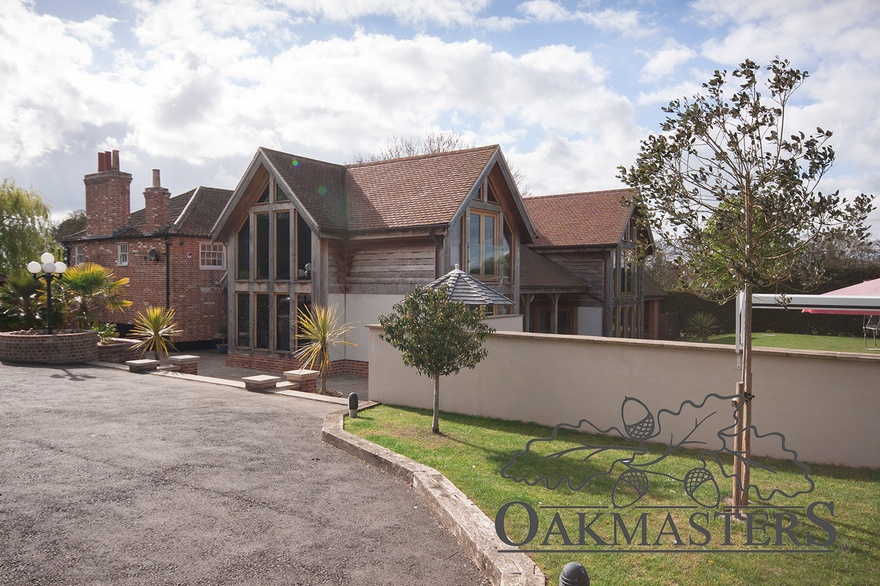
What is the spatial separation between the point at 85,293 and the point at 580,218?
1838 centimetres

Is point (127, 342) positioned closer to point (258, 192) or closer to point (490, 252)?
point (258, 192)

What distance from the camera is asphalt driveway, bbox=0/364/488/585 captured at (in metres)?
5.60

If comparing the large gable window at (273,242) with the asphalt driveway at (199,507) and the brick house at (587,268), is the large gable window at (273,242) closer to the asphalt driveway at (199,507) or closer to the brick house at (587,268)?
the brick house at (587,268)

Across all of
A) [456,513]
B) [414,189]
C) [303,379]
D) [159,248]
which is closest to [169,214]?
[159,248]

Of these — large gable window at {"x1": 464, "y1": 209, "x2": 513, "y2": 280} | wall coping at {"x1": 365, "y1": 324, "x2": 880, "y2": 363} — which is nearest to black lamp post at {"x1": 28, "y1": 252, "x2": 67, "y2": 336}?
large gable window at {"x1": 464, "y1": 209, "x2": 513, "y2": 280}

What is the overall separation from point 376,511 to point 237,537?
1.49m

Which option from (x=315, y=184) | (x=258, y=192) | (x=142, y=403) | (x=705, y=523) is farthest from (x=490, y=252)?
(x=705, y=523)

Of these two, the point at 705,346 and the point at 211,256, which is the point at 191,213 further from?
the point at 705,346

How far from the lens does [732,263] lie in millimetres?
6570

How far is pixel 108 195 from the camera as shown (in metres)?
27.1

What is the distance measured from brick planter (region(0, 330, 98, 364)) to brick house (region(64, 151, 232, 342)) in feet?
22.1

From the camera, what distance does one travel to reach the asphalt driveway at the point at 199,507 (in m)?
A: 5.60

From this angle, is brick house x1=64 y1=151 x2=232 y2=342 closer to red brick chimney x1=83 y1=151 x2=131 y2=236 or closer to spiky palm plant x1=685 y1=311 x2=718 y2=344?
red brick chimney x1=83 y1=151 x2=131 y2=236

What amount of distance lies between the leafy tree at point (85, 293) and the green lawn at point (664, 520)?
14.0m
